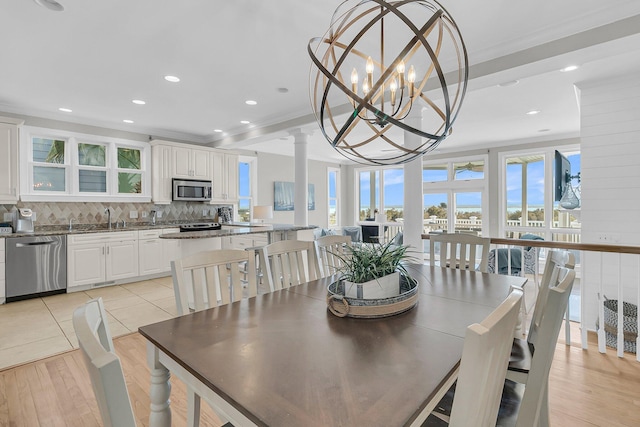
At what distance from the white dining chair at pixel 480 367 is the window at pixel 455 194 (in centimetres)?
742

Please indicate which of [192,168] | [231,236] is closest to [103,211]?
[192,168]

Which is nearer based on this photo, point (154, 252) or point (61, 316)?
point (61, 316)

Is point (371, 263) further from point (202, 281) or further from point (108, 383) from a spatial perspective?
point (108, 383)

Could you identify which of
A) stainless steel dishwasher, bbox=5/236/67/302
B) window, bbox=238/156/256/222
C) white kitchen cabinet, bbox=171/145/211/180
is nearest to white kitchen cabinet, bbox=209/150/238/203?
white kitchen cabinet, bbox=171/145/211/180

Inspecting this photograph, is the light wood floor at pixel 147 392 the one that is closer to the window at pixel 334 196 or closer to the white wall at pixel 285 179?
the white wall at pixel 285 179

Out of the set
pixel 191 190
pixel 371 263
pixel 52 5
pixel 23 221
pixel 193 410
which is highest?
pixel 52 5

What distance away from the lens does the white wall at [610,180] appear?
11.0ft

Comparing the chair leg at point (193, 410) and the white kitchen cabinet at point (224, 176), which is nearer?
the chair leg at point (193, 410)

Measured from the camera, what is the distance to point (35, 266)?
428 cm

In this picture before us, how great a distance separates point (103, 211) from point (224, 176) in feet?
7.13

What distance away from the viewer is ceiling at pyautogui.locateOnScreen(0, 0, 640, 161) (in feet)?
7.67

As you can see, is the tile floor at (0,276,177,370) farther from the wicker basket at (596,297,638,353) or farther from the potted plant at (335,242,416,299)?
the wicker basket at (596,297,638,353)

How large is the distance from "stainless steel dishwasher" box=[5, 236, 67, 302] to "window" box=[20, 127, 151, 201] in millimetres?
816

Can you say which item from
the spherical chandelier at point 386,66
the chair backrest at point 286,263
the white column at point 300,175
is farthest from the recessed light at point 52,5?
the white column at point 300,175
